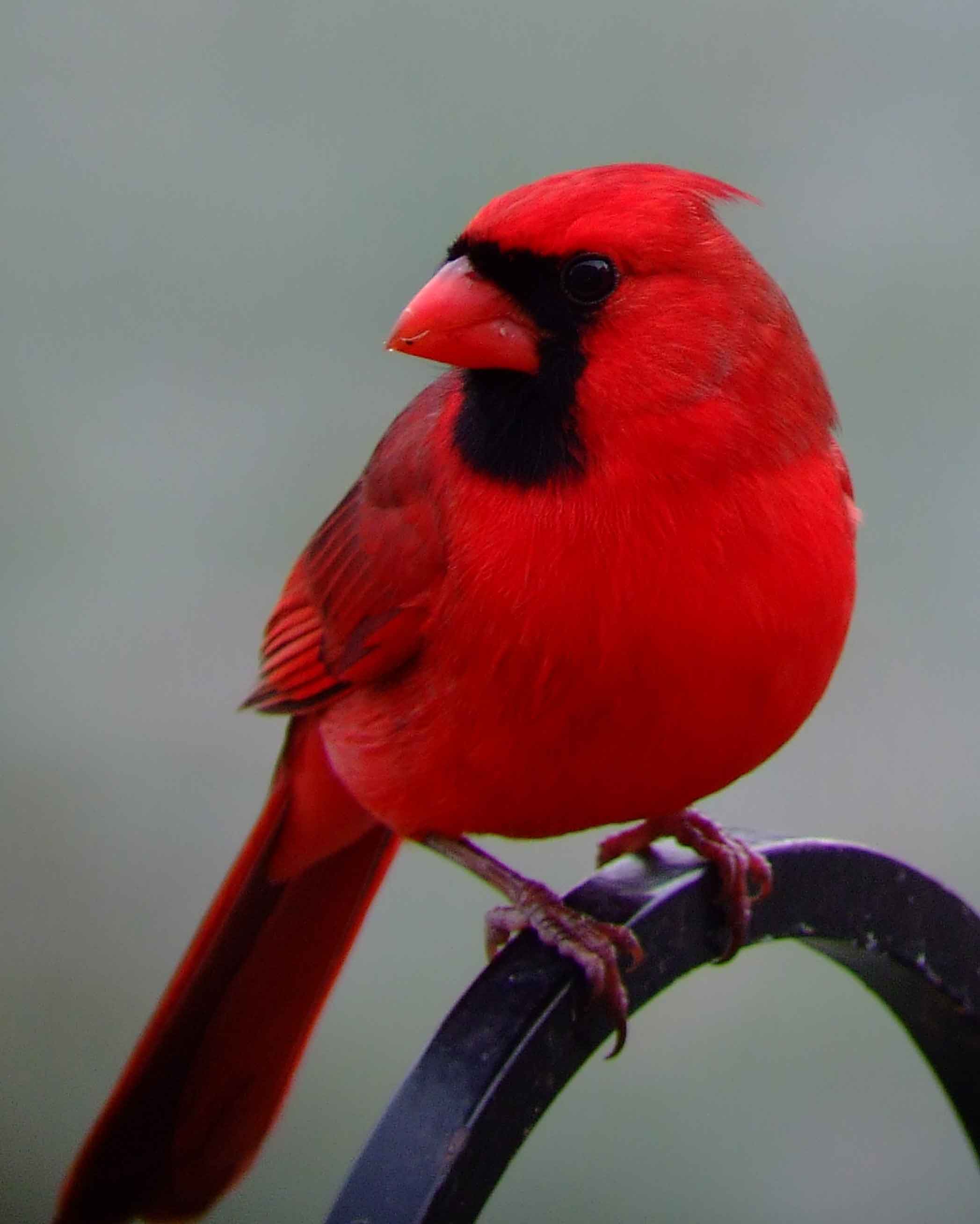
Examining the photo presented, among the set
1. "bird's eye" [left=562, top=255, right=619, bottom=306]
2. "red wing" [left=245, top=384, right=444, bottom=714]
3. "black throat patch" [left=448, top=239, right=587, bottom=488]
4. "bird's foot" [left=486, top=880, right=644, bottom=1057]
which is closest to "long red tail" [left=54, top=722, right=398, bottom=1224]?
"red wing" [left=245, top=384, right=444, bottom=714]

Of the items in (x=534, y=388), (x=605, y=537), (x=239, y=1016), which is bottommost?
(x=239, y=1016)

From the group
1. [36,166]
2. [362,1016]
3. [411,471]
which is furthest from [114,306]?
[411,471]

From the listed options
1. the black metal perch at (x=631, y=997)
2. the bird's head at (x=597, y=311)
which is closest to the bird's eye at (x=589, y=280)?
the bird's head at (x=597, y=311)

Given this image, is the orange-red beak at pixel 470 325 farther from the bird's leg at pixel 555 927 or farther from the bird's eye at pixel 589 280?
the bird's leg at pixel 555 927

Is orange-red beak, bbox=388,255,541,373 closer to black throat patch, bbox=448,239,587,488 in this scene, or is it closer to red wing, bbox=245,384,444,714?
black throat patch, bbox=448,239,587,488

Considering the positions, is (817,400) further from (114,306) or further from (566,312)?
(114,306)

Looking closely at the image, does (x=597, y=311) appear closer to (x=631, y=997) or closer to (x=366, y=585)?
(x=366, y=585)

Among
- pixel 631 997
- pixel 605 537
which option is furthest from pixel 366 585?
pixel 631 997
